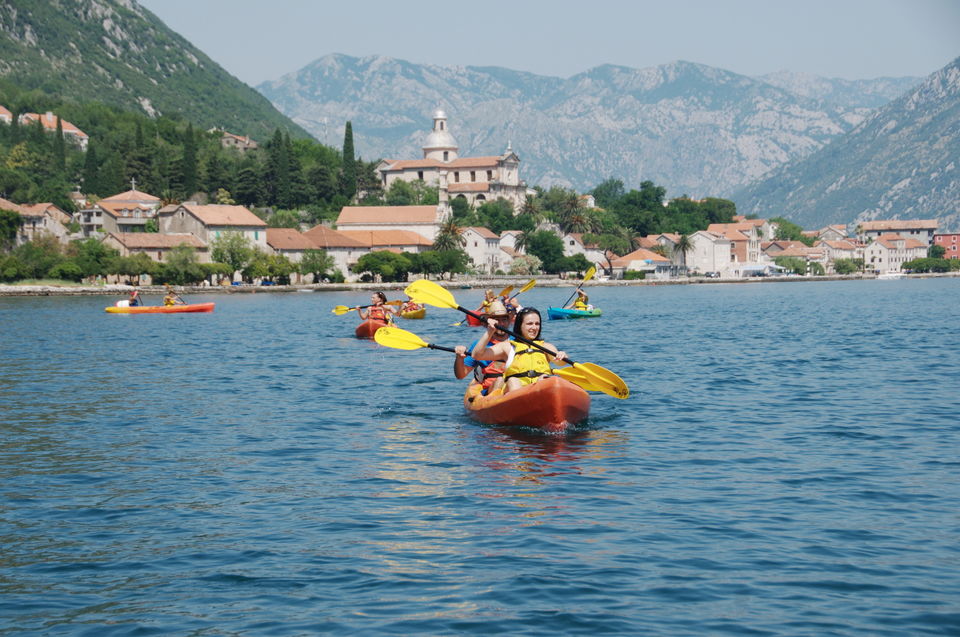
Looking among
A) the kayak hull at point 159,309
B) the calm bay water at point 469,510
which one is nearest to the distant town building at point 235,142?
the kayak hull at point 159,309

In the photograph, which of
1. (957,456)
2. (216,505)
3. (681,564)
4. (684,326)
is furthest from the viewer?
(684,326)

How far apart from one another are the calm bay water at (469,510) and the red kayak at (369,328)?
14.9 meters

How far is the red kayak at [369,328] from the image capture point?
4425cm

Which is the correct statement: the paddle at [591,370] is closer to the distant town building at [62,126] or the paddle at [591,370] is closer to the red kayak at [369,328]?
the red kayak at [369,328]

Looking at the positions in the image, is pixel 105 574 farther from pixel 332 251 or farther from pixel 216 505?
pixel 332 251

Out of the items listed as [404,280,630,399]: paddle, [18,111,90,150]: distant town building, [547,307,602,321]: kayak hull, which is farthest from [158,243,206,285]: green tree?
[404,280,630,399]: paddle

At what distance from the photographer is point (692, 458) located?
55.7ft

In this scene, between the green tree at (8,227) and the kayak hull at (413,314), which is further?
the green tree at (8,227)

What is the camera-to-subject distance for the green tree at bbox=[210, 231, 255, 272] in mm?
120188

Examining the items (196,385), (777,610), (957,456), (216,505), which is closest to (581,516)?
(777,610)

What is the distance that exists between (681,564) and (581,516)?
2161mm

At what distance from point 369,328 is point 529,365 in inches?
1041

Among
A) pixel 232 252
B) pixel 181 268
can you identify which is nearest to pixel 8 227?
pixel 181 268

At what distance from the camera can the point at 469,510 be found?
44.8ft
